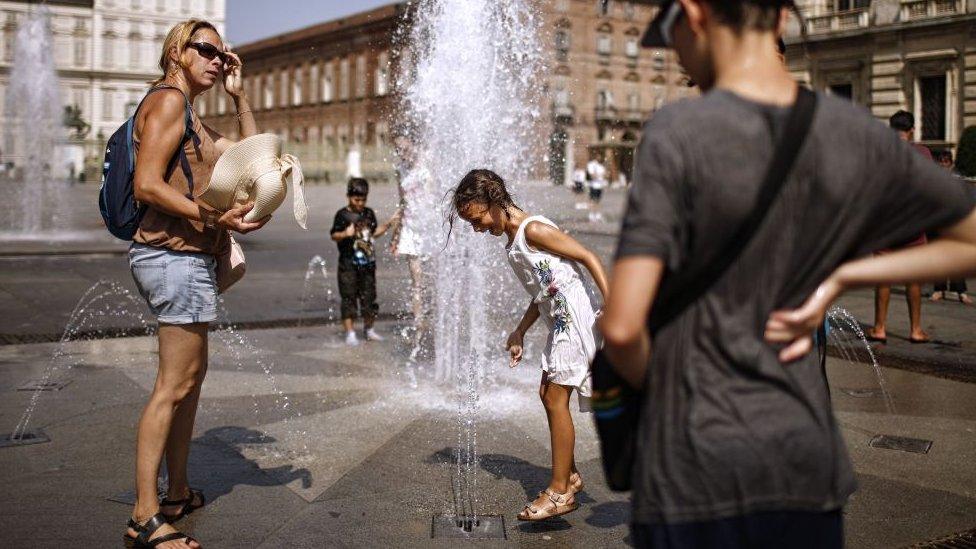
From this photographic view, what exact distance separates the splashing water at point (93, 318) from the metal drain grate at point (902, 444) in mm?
4760

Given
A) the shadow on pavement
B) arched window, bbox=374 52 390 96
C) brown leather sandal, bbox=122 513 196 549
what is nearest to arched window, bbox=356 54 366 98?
arched window, bbox=374 52 390 96

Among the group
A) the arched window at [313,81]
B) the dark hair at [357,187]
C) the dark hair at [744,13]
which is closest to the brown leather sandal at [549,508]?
the dark hair at [744,13]

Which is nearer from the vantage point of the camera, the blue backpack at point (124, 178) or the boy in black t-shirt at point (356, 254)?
the blue backpack at point (124, 178)

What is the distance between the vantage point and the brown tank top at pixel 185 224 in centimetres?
379

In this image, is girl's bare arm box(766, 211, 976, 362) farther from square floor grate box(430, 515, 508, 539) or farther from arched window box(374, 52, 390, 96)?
arched window box(374, 52, 390, 96)

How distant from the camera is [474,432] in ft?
18.9

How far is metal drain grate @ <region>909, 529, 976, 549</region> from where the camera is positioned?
3.98 meters

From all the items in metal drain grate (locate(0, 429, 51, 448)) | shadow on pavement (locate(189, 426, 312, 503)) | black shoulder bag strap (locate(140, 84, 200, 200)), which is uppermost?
black shoulder bag strap (locate(140, 84, 200, 200))

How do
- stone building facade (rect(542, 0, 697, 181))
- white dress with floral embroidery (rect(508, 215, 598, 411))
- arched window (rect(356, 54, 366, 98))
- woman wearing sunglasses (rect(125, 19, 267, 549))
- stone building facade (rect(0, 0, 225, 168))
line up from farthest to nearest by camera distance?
stone building facade (rect(0, 0, 225, 168))
arched window (rect(356, 54, 366, 98))
stone building facade (rect(542, 0, 697, 181))
white dress with floral embroidery (rect(508, 215, 598, 411))
woman wearing sunglasses (rect(125, 19, 267, 549))

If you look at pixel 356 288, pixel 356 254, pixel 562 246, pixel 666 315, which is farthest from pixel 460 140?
pixel 666 315

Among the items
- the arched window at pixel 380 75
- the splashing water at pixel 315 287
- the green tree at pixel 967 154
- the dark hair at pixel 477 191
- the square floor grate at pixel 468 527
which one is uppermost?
the arched window at pixel 380 75

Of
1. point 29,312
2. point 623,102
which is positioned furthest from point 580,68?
point 29,312

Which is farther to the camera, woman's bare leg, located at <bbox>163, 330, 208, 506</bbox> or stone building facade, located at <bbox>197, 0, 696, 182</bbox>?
stone building facade, located at <bbox>197, 0, 696, 182</bbox>

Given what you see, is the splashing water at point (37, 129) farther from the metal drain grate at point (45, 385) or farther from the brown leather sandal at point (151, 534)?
the brown leather sandal at point (151, 534)
